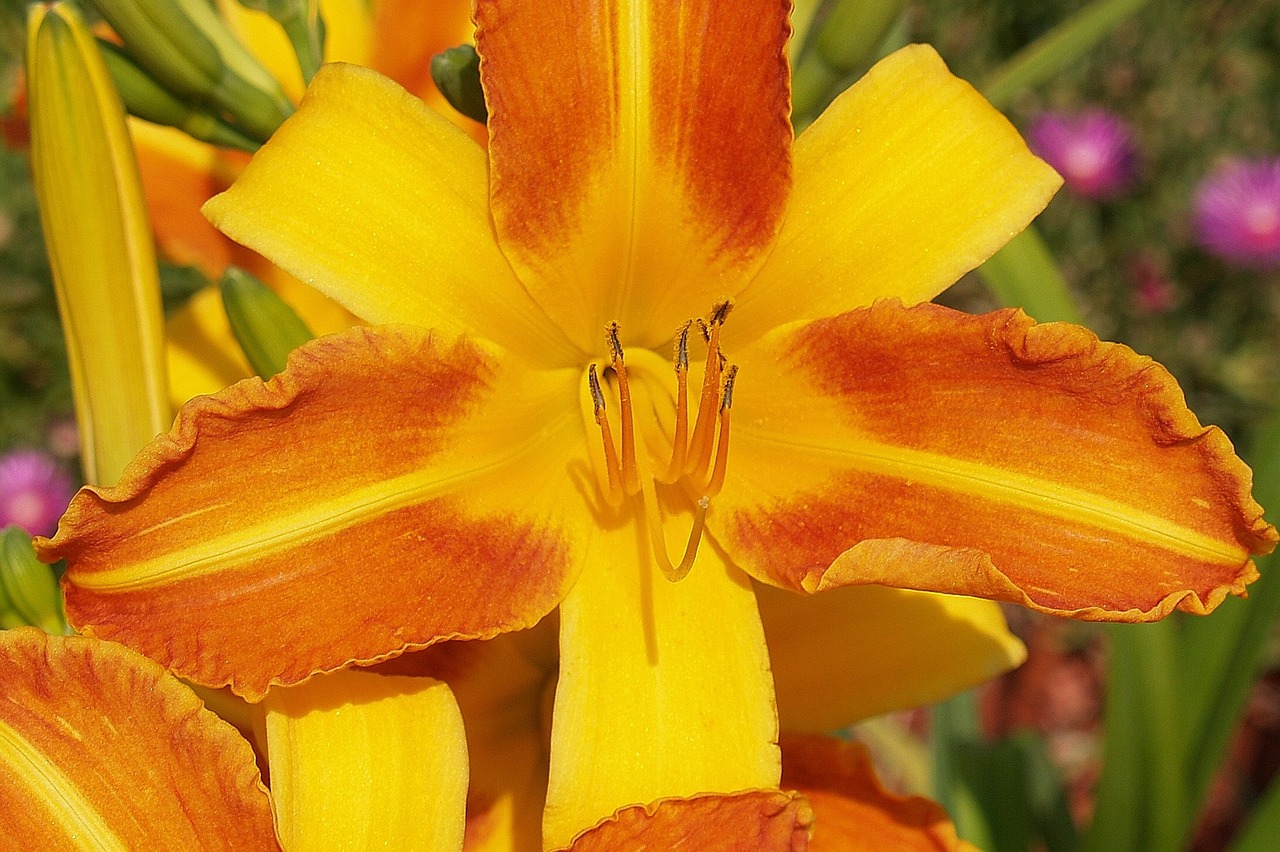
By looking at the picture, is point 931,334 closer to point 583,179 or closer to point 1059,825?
point 583,179

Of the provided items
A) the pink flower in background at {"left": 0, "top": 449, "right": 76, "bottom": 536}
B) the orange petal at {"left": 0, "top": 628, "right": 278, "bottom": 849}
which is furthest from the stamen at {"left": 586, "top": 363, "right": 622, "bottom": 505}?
the pink flower in background at {"left": 0, "top": 449, "right": 76, "bottom": 536}

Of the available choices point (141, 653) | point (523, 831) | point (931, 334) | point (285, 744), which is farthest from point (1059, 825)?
point (141, 653)

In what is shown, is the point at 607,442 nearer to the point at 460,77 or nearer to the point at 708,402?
the point at 708,402

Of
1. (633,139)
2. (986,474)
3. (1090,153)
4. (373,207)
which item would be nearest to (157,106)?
(373,207)

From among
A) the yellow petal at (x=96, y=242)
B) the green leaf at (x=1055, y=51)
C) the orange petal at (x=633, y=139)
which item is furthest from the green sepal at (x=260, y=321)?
the green leaf at (x=1055, y=51)

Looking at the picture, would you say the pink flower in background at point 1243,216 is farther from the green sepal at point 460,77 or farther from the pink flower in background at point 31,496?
the pink flower in background at point 31,496

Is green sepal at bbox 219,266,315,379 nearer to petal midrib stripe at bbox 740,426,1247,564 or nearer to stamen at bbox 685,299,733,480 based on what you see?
stamen at bbox 685,299,733,480

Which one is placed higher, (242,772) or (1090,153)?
(1090,153)
